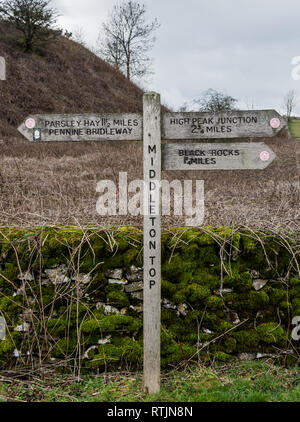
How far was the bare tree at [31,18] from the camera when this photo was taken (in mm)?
18297

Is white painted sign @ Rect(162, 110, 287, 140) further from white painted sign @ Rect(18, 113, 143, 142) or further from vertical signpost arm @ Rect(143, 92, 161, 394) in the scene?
white painted sign @ Rect(18, 113, 143, 142)

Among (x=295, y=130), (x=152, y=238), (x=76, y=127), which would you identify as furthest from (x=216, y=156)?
(x=295, y=130)

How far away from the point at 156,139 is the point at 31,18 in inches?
Result: 733

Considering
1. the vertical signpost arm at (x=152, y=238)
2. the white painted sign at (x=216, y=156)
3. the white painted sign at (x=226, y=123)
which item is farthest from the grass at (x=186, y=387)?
the white painted sign at (x=226, y=123)

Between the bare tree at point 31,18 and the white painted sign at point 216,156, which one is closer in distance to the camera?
the white painted sign at point 216,156

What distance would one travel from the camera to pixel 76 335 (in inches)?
127

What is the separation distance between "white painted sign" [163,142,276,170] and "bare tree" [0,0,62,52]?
61.1 ft

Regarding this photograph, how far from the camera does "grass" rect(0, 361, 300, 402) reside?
275cm

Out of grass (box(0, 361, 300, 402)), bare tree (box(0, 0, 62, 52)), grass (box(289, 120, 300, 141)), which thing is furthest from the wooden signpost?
bare tree (box(0, 0, 62, 52))

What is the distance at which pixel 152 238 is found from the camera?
2.91 meters

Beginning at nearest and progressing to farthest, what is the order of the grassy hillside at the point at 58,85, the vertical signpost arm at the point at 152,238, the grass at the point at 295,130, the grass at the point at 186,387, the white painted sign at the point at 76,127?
the grass at the point at 186,387 → the vertical signpost arm at the point at 152,238 → the white painted sign at the point at 76,127 → the grassy hillside at the point at 58,85 → the grass at the point at 295,130

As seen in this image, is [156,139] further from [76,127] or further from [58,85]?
[58,85]

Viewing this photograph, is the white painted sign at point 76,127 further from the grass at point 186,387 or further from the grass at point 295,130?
the grass at point 295,130

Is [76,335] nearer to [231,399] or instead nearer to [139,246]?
[139,246]
